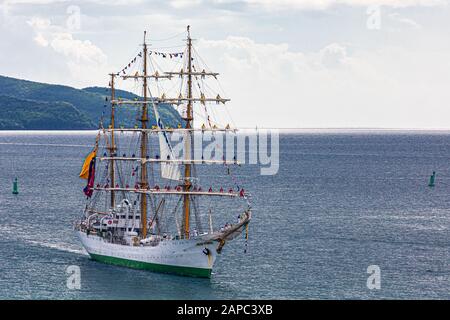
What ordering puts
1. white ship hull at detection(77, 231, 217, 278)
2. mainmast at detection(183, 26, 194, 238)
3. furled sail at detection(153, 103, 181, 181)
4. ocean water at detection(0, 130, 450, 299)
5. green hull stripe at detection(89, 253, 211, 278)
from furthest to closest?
1. furled sail at detection(153, 103, 181, 181)
2. mainmast at detection(183, 26, 194, 238)
3. green hull stripe at detection(89, 253, 211, 278)
4. white ship hull at detection(77, 231, 217, 278)
5. ocean water at detection(0, 130, 450, 299)

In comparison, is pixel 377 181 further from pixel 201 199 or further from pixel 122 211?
pixel 122 211

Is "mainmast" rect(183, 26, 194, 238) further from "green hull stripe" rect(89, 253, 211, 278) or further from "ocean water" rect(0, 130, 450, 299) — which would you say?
"ocean water" rect(0, 130, 450, 299)

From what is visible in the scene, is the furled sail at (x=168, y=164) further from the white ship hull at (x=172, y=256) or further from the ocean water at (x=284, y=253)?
the ocean water at (x=284, y=253)

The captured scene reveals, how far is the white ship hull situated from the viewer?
2817 inches

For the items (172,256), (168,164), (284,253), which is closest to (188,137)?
(168,164)

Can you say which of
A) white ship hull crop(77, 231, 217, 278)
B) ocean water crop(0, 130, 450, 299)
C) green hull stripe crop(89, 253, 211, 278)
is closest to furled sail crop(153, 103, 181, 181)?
white ship hull crop(77, 231, 217, 278)

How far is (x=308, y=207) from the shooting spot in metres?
123

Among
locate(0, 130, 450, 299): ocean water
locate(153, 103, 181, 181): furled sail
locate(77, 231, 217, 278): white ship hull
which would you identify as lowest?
locate(0, 130, 450, 299): ocean water

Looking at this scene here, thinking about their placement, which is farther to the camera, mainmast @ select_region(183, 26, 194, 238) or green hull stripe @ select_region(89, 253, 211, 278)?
mainmast @ select_region(183, 26, 194, 238)

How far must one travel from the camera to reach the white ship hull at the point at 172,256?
235ft

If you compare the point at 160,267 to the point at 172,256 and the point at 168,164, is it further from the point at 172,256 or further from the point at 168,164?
the point at 168,164

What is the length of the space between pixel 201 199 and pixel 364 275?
59.9 m

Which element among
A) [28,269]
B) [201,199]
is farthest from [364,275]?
[201,199]

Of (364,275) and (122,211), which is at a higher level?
(122,211)
